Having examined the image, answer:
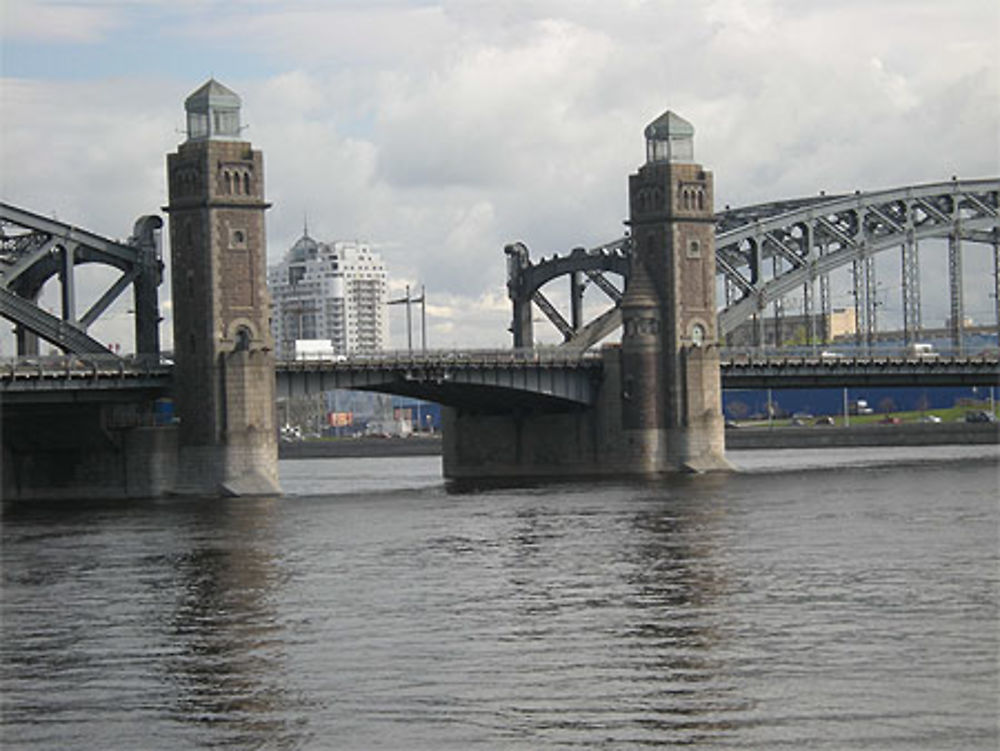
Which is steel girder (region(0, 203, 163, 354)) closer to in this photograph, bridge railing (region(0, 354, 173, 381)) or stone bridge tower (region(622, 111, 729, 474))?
bridge railing (region(0, 354, 173, 381))

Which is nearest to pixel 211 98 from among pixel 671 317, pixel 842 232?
pixel 671 317

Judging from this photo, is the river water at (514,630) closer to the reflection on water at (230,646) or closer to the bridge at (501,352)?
the reflection on water at (230,646)

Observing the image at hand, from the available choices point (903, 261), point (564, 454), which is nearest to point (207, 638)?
point (564, 454)

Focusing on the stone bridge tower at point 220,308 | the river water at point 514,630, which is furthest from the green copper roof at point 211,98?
the river water at point 514,630

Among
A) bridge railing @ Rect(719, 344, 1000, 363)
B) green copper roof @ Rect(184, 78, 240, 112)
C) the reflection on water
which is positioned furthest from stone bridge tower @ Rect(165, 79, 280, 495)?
bridge railing @ Rect(719, 344, 1000, 363)

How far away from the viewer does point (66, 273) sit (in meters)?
121

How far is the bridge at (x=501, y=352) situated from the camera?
120 metres

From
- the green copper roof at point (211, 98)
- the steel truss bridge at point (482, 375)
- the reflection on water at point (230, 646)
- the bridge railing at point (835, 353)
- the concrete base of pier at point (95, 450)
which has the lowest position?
the reflection on water at point (230, 646)

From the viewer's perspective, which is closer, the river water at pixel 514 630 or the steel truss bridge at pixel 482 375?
the river water at pixel 514 630

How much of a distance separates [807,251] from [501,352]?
115 ft

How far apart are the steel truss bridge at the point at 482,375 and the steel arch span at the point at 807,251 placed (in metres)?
5.04

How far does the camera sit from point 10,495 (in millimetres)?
124500

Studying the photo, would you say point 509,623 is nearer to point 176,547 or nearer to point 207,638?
point 207,638

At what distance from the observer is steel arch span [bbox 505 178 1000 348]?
506ft
